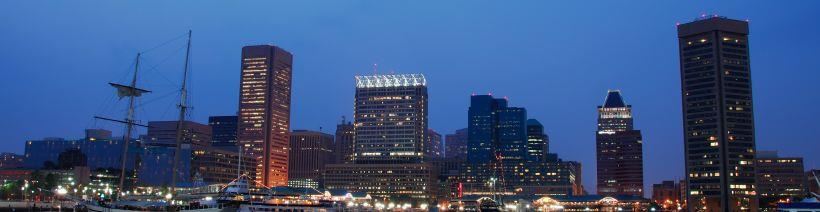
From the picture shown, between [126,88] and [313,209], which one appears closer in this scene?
[313,209]

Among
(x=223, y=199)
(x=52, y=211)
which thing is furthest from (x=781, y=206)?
(x=52, y=211)

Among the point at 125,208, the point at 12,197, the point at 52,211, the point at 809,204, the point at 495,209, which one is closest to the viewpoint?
the point at 809,204

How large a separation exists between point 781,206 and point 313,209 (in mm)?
63021

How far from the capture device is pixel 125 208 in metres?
112

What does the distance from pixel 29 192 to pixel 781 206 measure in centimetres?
17547

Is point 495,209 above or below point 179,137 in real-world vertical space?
below

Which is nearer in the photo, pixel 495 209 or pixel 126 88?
pixel 126 88

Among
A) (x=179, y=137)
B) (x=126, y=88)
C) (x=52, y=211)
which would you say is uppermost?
(x=126, y=88)

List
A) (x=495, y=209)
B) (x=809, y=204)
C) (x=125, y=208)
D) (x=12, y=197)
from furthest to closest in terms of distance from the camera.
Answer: (x=12, y=197), (x=495, y=209), (x=125, y=208), (x=809, y=204)

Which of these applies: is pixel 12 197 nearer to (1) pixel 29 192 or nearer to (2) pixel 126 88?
(1) pixel 29 192

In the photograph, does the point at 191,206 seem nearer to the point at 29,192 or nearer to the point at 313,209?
the point at 313,209

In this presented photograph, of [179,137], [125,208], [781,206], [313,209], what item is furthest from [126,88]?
[781,206]

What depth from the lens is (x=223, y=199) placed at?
118188 mm

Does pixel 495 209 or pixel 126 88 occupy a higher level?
pixel 126 88
